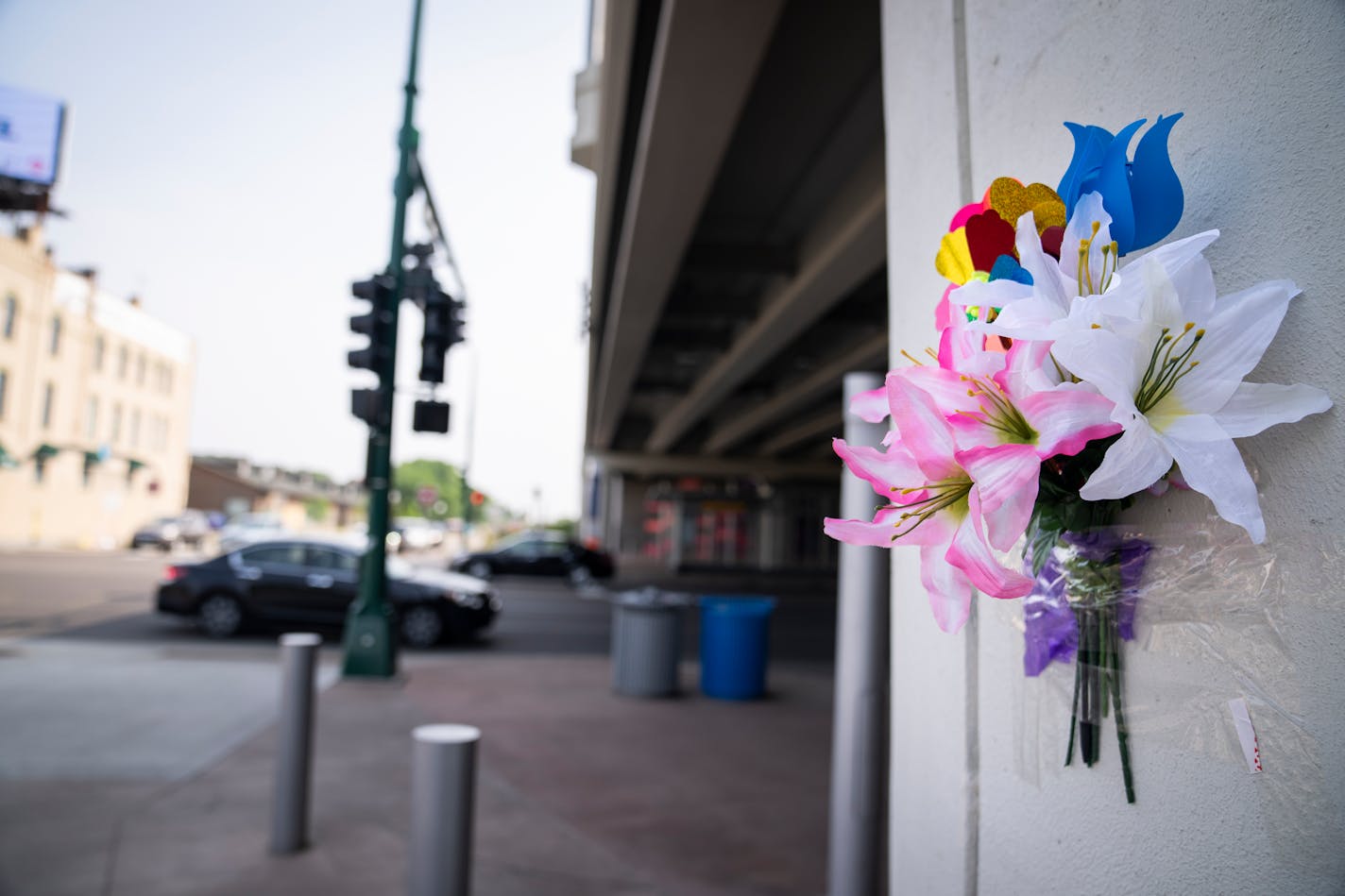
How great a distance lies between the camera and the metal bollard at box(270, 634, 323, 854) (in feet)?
13.9

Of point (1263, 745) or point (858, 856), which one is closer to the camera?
point (1263, 745)

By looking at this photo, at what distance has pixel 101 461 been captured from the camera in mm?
38438

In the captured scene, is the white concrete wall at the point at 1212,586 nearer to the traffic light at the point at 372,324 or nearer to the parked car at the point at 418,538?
the traffic light at the point at 372,324

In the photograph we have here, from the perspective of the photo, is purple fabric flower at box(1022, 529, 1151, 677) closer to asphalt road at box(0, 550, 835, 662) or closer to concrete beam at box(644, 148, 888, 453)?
concrete beam at box(644, 148, 888, 453)

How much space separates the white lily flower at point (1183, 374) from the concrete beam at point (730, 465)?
37.4 meters

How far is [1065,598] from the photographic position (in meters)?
1.34

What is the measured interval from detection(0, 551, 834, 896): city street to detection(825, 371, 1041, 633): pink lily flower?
11.2ft

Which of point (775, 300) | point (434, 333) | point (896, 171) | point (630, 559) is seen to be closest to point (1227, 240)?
point (896, 171)

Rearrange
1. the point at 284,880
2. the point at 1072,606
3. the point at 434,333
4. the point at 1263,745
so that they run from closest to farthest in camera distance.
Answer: the point at 1263,745, the point at 1072,606, the point at 284,880, the point at 434,333

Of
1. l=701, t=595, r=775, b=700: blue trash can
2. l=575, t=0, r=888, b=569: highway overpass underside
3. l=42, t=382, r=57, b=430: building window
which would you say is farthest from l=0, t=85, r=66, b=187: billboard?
l=701, t=595, r=775, b=700: blue trash can

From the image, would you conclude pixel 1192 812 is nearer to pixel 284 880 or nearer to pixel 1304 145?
pixel 1304 145

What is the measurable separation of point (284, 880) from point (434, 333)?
19.2ft

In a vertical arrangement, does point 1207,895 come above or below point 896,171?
below

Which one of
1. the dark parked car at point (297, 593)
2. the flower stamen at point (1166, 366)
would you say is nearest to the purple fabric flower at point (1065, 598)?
the flower stamen at point (1166, 366)
